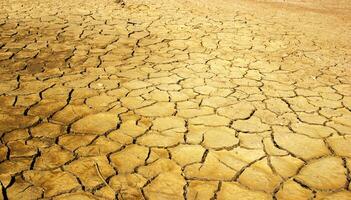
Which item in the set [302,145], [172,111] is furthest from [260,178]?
[172,111]

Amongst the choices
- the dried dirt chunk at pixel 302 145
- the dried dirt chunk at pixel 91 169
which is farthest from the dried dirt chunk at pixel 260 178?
the dried dirt chunk at pixel 91 169

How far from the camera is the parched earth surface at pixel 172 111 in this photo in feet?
6.52

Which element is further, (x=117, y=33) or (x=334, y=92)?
(x=117, y=33)

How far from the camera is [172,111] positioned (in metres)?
2.77

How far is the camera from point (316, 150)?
2314mm

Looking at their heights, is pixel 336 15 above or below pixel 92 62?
above

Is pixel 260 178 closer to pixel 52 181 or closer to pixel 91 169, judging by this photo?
pixel 91 169

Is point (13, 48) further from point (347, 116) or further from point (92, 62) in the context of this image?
point (347, 116)

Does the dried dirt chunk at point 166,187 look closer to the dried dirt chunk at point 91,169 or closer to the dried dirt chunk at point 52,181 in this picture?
the dried dirt chunk at point 91,169

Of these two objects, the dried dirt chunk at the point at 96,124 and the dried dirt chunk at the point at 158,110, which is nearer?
the dried dirt chunk at the point at 96,124

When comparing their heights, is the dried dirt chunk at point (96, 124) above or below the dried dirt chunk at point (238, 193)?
above

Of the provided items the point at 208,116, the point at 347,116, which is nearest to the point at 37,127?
the point at 208,116

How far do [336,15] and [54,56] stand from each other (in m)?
5.45

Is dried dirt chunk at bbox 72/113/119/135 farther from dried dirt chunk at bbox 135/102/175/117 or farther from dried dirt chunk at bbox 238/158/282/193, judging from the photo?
dried dirt chunk at bbox 238/158/282/193
